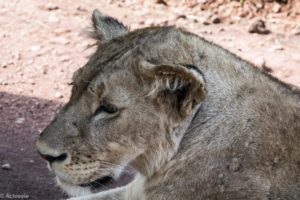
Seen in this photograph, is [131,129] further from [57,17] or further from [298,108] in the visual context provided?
[57,17]

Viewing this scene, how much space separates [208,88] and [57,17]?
4.76 metres

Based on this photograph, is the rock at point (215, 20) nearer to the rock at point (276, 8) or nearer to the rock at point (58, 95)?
the rock at point (276, 8)

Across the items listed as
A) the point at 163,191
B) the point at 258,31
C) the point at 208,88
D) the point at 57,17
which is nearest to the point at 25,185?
the point at 163,191

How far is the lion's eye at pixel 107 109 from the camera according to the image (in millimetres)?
3900

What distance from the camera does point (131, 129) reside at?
391 cm

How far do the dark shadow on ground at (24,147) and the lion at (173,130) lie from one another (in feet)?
5.22

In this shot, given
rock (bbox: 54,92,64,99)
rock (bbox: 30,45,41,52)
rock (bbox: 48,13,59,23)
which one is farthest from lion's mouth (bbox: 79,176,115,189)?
rock (bbox: 48,13,59,23)

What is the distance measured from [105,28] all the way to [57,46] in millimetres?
3546

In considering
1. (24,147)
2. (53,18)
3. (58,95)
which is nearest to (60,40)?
(53,18)

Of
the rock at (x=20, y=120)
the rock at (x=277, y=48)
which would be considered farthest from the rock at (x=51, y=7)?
the rock at (x=277, y=48)

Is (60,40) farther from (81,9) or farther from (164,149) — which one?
(164,149)

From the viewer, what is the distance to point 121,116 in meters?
3.92

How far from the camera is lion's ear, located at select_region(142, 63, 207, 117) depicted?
369cm

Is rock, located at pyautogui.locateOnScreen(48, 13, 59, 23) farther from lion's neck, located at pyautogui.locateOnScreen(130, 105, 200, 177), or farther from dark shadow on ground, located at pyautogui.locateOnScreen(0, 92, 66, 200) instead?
lion's neck, located at pyautogui.locateOnScreen(130, 105, 200, 177)
